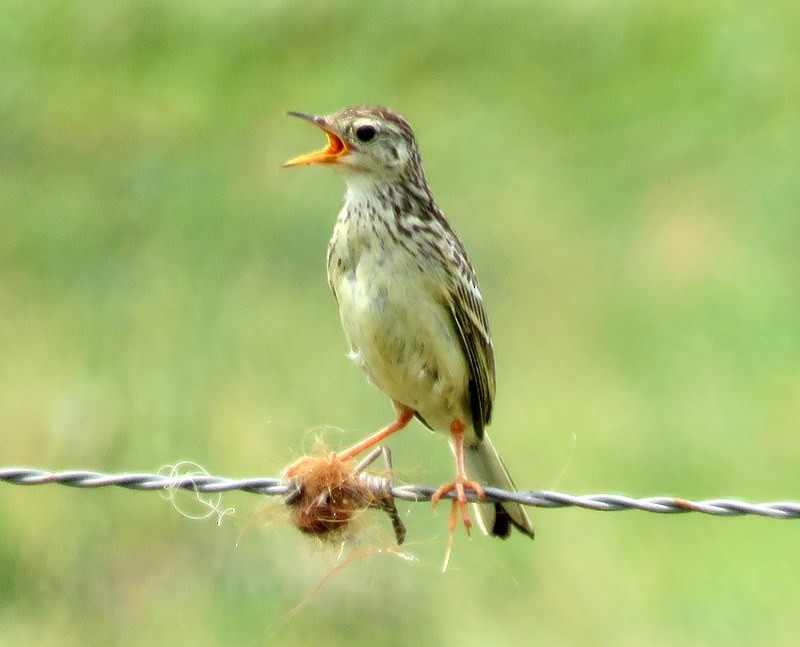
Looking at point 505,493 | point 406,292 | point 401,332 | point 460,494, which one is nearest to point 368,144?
point 406,292

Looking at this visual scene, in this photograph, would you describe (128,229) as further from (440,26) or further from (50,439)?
(440,26)

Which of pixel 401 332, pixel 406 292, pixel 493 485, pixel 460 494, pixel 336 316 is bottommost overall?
pixel 493 485

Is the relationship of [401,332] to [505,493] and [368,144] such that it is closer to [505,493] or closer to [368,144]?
[368,144]

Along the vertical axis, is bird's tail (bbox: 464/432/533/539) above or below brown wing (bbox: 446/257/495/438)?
below

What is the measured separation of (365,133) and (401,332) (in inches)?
32.5

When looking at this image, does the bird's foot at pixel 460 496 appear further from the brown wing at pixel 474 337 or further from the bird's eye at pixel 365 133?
the bird's eye at pixel 365 133

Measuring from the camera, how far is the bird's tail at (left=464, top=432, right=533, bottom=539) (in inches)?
266

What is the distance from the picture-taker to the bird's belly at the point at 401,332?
6578 millimetres

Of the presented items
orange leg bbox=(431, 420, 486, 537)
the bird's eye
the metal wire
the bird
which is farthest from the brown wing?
the metal wire

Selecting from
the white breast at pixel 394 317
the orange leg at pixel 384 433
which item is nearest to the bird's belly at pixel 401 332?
the white breast at pixel 394 317

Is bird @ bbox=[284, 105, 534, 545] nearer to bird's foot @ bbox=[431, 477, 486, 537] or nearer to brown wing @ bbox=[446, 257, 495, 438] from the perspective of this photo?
brown wing @ bbox=[446, 257, 495, 438]

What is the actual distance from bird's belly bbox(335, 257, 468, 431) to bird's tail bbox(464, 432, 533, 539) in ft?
1.29

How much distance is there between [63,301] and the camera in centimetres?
1038

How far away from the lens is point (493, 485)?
711cm
